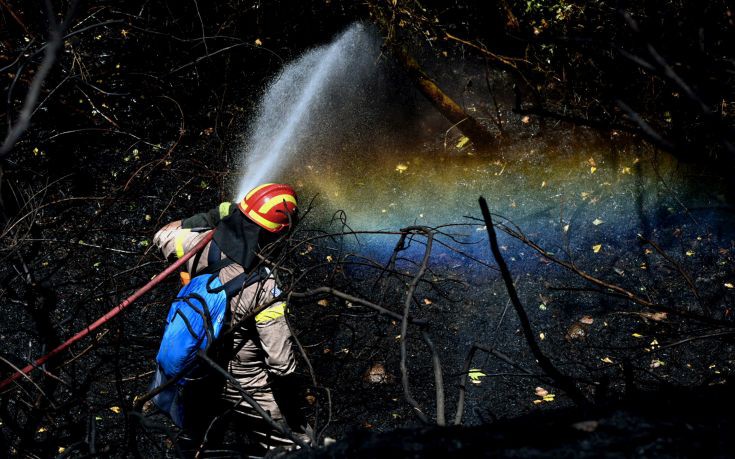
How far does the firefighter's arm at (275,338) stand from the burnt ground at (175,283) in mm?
388

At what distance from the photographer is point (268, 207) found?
3738mm

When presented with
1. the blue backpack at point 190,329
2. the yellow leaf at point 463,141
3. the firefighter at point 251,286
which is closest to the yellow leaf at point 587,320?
the yellow leaf at point 463,141

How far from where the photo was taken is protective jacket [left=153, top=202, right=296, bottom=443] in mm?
3521

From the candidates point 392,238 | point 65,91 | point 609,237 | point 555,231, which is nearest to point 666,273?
point 609,237

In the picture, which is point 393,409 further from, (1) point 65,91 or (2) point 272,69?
(1) point 65,91

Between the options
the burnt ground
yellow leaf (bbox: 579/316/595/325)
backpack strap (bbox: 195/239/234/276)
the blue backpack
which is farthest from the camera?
yellow leaf (bbox: 579/316/595/325)

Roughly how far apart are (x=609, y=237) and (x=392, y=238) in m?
2.56

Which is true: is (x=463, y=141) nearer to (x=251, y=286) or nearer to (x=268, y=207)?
(x=268, y=207)

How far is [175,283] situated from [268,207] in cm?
241

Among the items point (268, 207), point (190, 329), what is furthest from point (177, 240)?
point (190, 329)

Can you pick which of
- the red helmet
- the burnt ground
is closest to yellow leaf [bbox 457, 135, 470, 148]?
the burnt ground

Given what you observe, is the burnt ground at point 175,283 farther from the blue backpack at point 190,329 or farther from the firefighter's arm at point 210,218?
the firefighter's arm at point 210,218

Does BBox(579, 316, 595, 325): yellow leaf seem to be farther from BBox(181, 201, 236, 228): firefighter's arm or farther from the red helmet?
BBox(181, 201, 236, 228): firefighter's arm

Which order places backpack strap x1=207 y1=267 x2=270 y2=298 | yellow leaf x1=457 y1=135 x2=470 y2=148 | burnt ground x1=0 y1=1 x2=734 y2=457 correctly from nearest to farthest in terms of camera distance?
1. backpack strap x1=207 y1=267 x2=270 y2=298
2. burnt ground x1=0 y1=1 x2=734 y2=457
3. yellow leaf x1=457 y1=135 x2=470 y2=148
